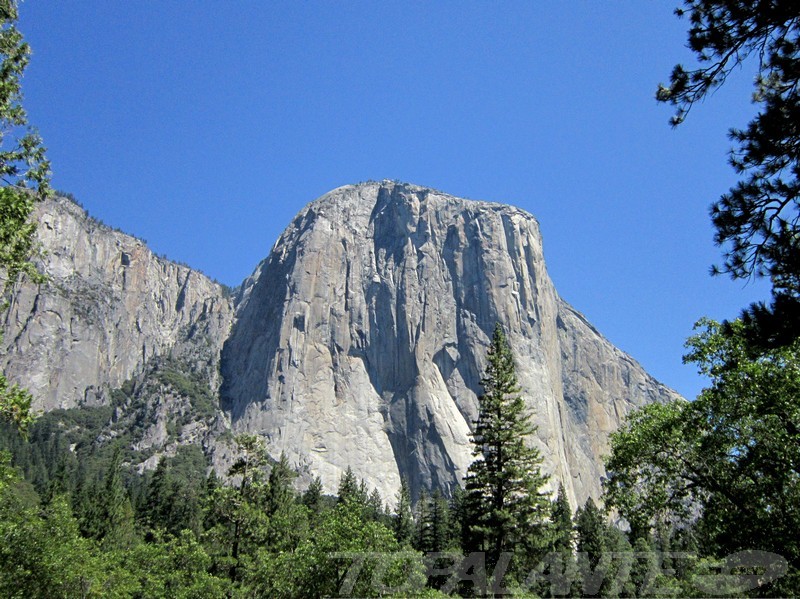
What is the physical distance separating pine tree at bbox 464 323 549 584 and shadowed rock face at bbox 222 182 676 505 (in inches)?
4795

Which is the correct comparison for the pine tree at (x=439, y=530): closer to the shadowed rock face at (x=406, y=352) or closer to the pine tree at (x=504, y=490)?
the pine tree at (x=504, y=490)

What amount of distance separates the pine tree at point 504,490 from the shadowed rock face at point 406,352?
400ft

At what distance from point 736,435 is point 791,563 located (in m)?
2.78

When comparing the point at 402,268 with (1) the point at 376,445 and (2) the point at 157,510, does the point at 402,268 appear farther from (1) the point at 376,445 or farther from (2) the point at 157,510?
(2) the point at 157,510

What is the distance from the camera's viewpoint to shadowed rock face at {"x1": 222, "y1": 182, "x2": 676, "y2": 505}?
164 m

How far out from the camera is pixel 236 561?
26172mm

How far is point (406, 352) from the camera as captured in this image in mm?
175750

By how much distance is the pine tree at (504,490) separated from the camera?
104ft

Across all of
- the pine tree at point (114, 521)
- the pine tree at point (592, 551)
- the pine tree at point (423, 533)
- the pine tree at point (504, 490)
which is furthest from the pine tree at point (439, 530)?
the pine tree at point (504, 490)

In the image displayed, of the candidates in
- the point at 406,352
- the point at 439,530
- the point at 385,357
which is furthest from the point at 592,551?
the point at 385,357

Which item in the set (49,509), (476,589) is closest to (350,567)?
(49,509)

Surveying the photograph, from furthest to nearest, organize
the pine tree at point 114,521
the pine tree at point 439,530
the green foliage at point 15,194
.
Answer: the pine tree at point 439,530 < the pine tree at point 114,521 < the green foliage at point 15,194

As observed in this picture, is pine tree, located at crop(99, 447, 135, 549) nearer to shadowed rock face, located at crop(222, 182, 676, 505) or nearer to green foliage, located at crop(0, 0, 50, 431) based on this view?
green foliage, located at crop(0, 0, 50, 431)

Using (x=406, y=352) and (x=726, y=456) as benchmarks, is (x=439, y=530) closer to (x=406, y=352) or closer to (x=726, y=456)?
(x=726, y=456)
